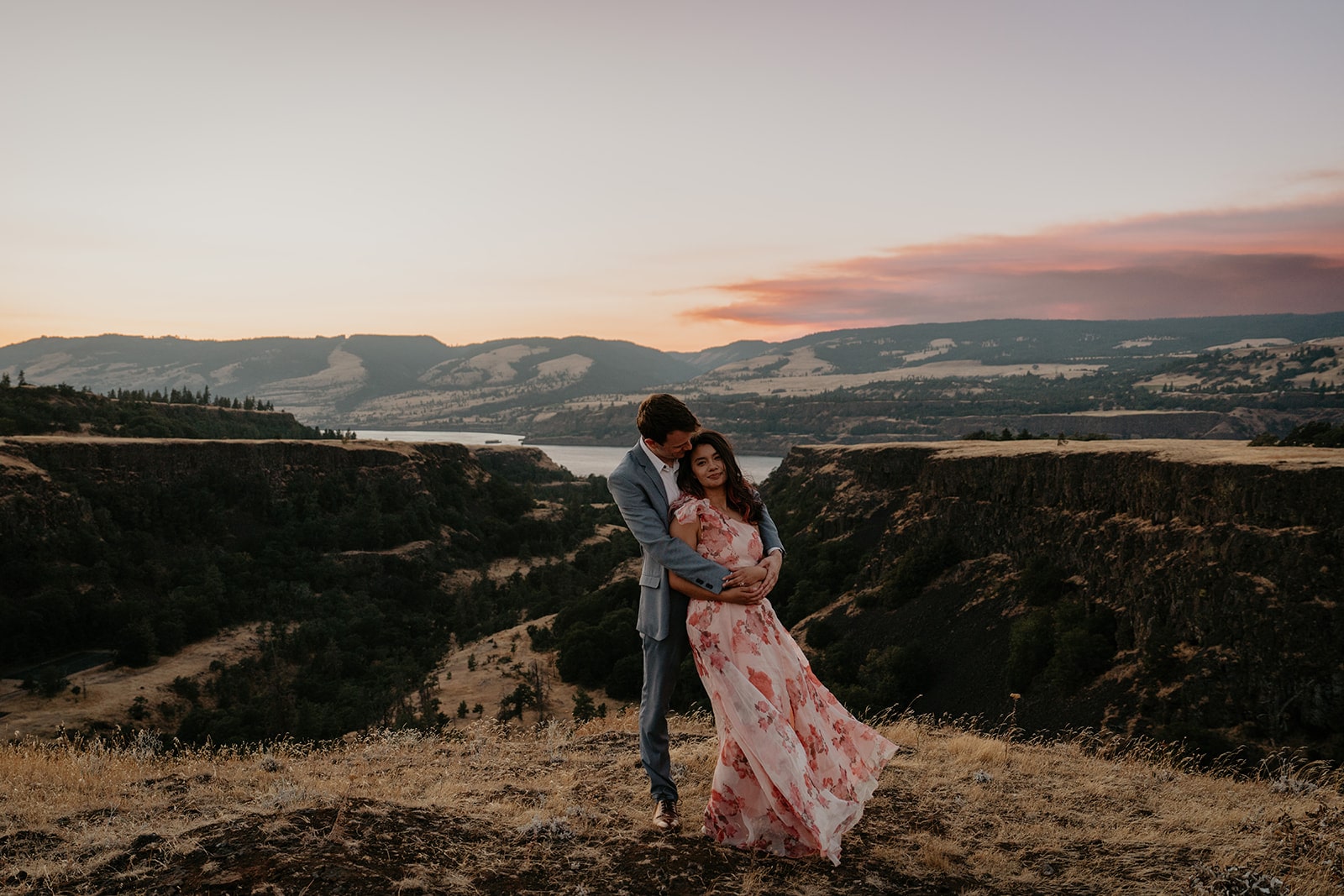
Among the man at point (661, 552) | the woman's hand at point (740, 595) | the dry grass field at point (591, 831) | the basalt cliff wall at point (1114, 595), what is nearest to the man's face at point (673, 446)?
the man at point (661, 552)

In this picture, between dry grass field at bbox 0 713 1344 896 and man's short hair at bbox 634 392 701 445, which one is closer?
dry grass field at bbox 0 713 1344 896

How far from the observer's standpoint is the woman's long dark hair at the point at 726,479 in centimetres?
604

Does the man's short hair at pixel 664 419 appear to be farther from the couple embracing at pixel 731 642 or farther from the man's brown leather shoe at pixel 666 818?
the man's brown leather shoe at pixel 666 818

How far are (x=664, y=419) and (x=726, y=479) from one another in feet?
2.19

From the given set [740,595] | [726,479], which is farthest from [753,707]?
[726,479]

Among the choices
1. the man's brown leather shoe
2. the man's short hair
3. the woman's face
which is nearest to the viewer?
the man's short hair

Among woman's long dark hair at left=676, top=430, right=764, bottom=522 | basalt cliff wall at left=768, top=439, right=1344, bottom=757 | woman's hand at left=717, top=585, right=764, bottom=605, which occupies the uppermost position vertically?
woman's long dark hair at left=676, top=430, right=764, bottom=522

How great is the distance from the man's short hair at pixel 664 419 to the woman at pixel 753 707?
251mm

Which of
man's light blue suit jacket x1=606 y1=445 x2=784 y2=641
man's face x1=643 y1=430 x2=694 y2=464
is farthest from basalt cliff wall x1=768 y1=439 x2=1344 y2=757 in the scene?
man's face x1=643 y1=430 x2=694 y2=464

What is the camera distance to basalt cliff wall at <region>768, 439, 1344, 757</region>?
20.6 meters

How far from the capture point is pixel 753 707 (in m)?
5.70

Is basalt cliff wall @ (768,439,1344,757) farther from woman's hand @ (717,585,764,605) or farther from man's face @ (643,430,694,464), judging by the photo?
man's face @ (643,430,694,464)

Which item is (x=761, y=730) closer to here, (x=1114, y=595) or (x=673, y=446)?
(x=673, y=446)

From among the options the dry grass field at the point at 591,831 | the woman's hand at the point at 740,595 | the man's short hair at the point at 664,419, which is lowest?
the dry grass field at the point at 591,831
